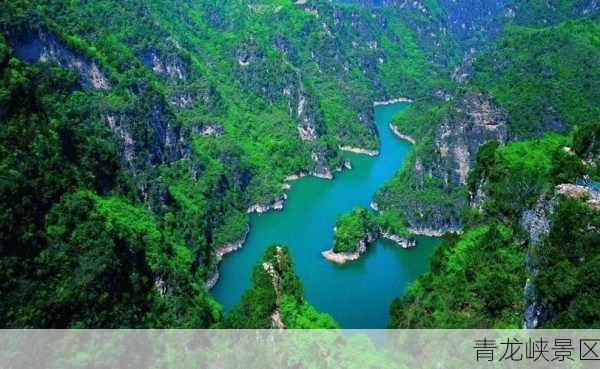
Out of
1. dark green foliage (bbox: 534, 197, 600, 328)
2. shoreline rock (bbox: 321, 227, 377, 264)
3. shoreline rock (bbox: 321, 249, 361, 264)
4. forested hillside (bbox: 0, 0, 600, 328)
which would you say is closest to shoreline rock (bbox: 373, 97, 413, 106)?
forested hillside (bbox: 0, 0, 600, 328)

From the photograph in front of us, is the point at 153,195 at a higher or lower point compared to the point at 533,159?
higher

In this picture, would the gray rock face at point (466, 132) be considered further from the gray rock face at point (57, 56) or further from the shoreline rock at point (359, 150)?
the gray rock face at point (57, 56)

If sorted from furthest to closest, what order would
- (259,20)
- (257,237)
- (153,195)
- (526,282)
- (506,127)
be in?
(259,20) → (506,127) → (257,237) → (153,195) → (526,282)

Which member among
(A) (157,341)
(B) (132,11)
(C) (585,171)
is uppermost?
(B) (132,11)

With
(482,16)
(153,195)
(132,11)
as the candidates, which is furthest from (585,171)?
(482,16)

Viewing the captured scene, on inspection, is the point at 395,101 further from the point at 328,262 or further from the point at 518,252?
the point at 518,252

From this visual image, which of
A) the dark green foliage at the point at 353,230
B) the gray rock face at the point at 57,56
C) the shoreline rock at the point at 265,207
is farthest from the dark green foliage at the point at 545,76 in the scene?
the gray rock face at the point at 57,56

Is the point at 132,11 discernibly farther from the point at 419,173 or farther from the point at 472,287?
the point at 472,287
